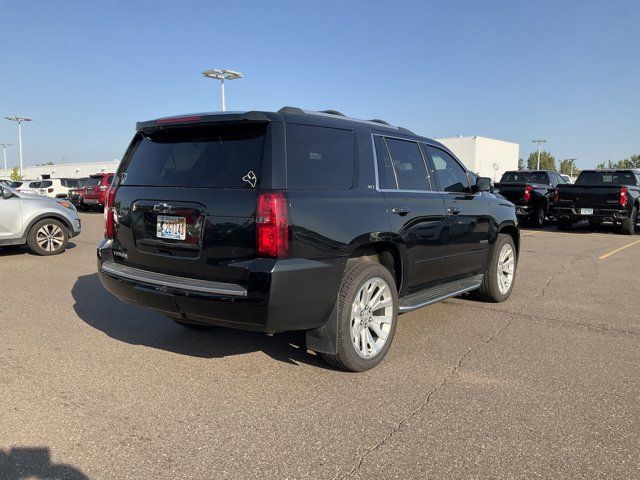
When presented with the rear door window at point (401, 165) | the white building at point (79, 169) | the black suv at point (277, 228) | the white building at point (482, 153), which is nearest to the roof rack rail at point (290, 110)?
the black suv at point (277, 228)

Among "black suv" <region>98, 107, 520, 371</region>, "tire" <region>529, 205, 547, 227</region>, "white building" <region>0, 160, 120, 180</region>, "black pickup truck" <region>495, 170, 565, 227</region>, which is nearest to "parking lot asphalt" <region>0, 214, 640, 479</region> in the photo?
"black suv" <region>98, 107, 520, 371</region>

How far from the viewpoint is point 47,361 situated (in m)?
4.11

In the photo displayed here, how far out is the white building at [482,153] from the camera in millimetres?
A: 49219

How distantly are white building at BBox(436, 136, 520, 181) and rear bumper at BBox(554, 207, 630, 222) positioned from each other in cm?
3274

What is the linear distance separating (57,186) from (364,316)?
26987 millimetres

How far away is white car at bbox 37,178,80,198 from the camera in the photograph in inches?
1020

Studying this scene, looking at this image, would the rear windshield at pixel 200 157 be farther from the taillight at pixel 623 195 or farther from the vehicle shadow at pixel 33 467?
the taillight at pixel 623 195

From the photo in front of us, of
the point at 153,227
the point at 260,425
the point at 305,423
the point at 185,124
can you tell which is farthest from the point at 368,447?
the point at 185,124

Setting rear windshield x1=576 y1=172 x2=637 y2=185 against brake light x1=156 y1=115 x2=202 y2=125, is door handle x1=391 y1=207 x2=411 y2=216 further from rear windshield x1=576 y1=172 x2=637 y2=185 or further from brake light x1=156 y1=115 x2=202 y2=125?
rear windshield x1=576 y1=172 x2=637 y2=185

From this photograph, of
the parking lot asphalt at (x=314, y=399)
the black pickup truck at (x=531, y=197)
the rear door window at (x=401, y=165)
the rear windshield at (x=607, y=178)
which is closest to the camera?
the parking lot asphalt at (x=314, y=399)

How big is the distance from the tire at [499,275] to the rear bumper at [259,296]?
2884 mm

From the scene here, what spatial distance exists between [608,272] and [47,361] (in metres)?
8.00

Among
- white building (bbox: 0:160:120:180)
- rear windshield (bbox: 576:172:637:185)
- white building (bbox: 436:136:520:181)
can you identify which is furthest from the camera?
white building (bbox: 0:160:120:180)

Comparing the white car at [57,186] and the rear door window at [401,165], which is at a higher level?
the white car at [57,186]
